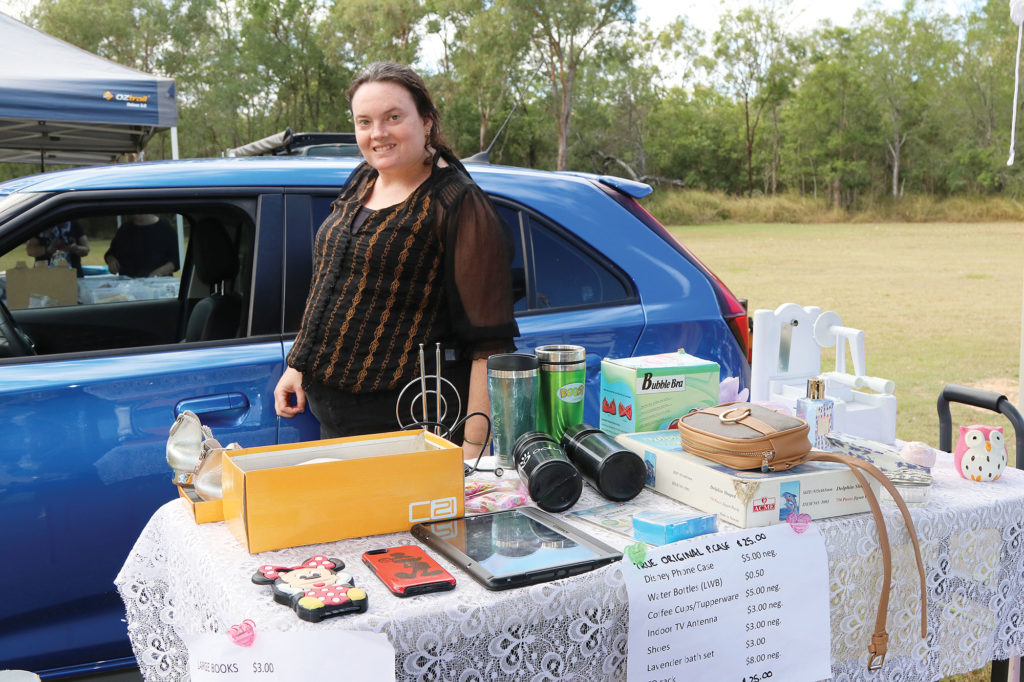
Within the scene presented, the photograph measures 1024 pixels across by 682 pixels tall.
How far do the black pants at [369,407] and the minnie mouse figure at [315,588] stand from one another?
844 mm

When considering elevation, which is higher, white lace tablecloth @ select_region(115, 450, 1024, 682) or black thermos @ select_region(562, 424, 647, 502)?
black thermos @ select_region(562, 424, 647, 502)

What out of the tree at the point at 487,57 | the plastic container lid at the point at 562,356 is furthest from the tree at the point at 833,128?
the plastic container lid at the point at 562,356

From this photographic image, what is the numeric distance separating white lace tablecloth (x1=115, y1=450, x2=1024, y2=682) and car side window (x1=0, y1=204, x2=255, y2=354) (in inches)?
43.3

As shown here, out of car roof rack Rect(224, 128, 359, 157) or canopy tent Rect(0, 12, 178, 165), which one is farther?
canopy tent Rect(0, 12, 178, 165)

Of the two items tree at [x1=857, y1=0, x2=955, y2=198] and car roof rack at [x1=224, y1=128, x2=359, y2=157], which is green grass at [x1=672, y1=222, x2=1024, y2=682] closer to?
car roof rack at [x1=224, y1=128, x2=359, y2=157]

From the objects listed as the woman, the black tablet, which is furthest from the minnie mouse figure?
the woman

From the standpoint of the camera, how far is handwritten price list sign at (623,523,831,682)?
1.28 m

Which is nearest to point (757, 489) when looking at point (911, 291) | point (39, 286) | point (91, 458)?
point (91, 458)

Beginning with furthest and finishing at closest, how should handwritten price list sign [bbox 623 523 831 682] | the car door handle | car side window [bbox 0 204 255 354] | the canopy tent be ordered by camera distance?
the canopy tent → car side window [bbox 0 204 255 354] → the car door handle → handwritten price list sign [bbox 623 523 831 682]

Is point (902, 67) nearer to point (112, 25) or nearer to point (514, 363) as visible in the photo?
point (112, 25)

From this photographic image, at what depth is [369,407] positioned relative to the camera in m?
2.09

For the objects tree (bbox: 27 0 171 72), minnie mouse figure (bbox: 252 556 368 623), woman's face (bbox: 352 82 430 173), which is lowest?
minnie mouse figure (bbox: 252 556 368 623)

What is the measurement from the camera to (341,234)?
6.85 feet

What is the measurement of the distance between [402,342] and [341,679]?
3.47 feet
